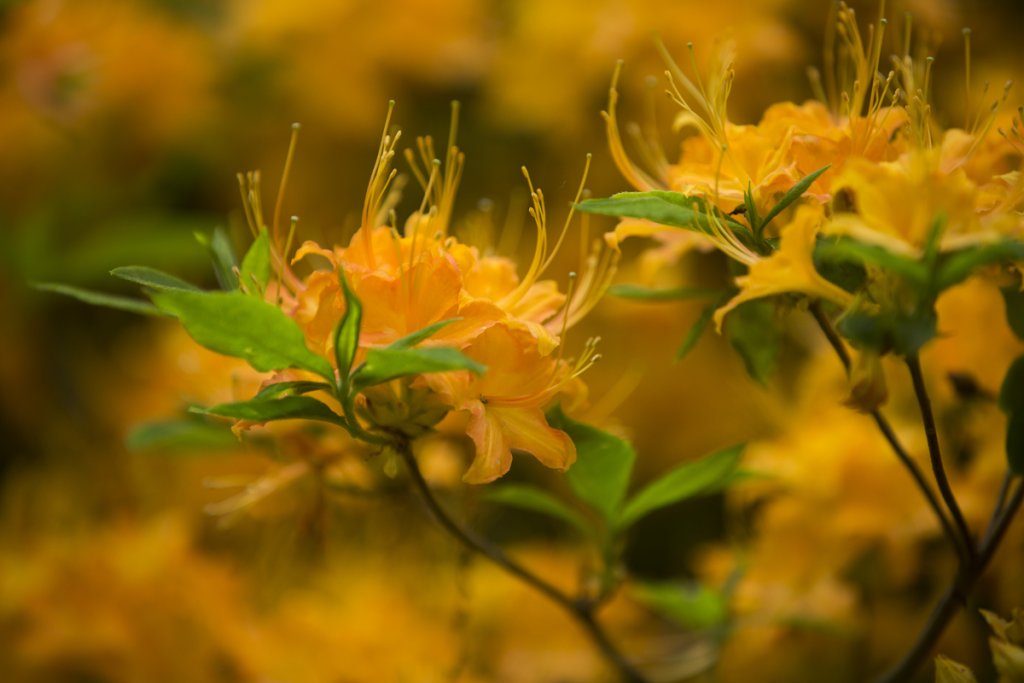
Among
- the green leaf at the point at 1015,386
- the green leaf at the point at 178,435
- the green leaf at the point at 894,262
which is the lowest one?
the green leaf at the point at 178,435

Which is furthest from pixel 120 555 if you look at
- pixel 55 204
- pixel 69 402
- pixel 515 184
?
pixel 515 184

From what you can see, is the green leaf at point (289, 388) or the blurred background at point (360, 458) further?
the blurred background at point (360, 458)

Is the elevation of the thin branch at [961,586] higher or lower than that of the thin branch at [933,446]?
lower

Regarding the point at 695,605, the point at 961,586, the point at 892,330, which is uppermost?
the point at 892,330

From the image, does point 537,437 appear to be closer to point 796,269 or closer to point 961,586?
point 796,269

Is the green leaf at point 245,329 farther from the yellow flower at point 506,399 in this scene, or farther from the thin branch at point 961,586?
the thin branch at point 961,586

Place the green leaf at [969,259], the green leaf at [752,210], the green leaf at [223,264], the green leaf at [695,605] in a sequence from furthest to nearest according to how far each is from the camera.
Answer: the green leaf at [695,605]
the green leaf at [223,264]
the green leaf at [752,210]
the green leaf at [969,259]

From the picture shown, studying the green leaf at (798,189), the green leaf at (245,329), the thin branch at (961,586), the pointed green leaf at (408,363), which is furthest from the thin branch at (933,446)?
the green leaf at (245,329)

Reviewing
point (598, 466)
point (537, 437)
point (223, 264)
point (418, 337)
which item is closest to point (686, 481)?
point (598, 466)
